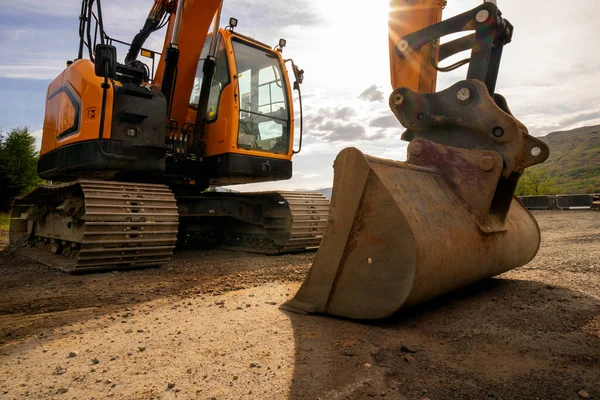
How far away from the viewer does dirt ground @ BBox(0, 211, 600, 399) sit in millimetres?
1503

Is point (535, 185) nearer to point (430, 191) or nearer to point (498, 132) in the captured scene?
point (498, 132)

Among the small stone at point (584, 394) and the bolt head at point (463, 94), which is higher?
the bolt head at point (463, 94)

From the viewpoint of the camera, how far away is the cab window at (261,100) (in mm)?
5418

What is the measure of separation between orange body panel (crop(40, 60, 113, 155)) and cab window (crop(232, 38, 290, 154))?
162 centimetres

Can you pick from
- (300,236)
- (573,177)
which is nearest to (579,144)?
(573,177)

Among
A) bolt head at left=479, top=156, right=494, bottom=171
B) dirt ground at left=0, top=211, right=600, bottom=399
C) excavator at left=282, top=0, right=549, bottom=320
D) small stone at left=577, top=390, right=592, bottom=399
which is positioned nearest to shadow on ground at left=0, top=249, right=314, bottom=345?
dirt ground at left=0, top=211, right=600, bottom=399

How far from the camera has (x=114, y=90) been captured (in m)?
4.52

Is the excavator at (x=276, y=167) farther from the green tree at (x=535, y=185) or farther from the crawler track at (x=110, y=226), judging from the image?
the green tree at (x=535, y=185)

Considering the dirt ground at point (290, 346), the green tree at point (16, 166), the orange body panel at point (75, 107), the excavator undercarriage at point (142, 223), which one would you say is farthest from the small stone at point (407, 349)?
the green tree at point (16, 166)

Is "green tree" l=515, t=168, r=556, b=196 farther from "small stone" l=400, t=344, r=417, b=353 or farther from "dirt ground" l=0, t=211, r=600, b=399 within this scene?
"small stone" l=400, t=344, r=417, b=353

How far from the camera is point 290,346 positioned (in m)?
1.89

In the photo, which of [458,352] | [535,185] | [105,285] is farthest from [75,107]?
[535,185]

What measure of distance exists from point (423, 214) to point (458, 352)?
2.30ft

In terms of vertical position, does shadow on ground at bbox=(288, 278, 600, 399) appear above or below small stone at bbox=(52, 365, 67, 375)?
above
